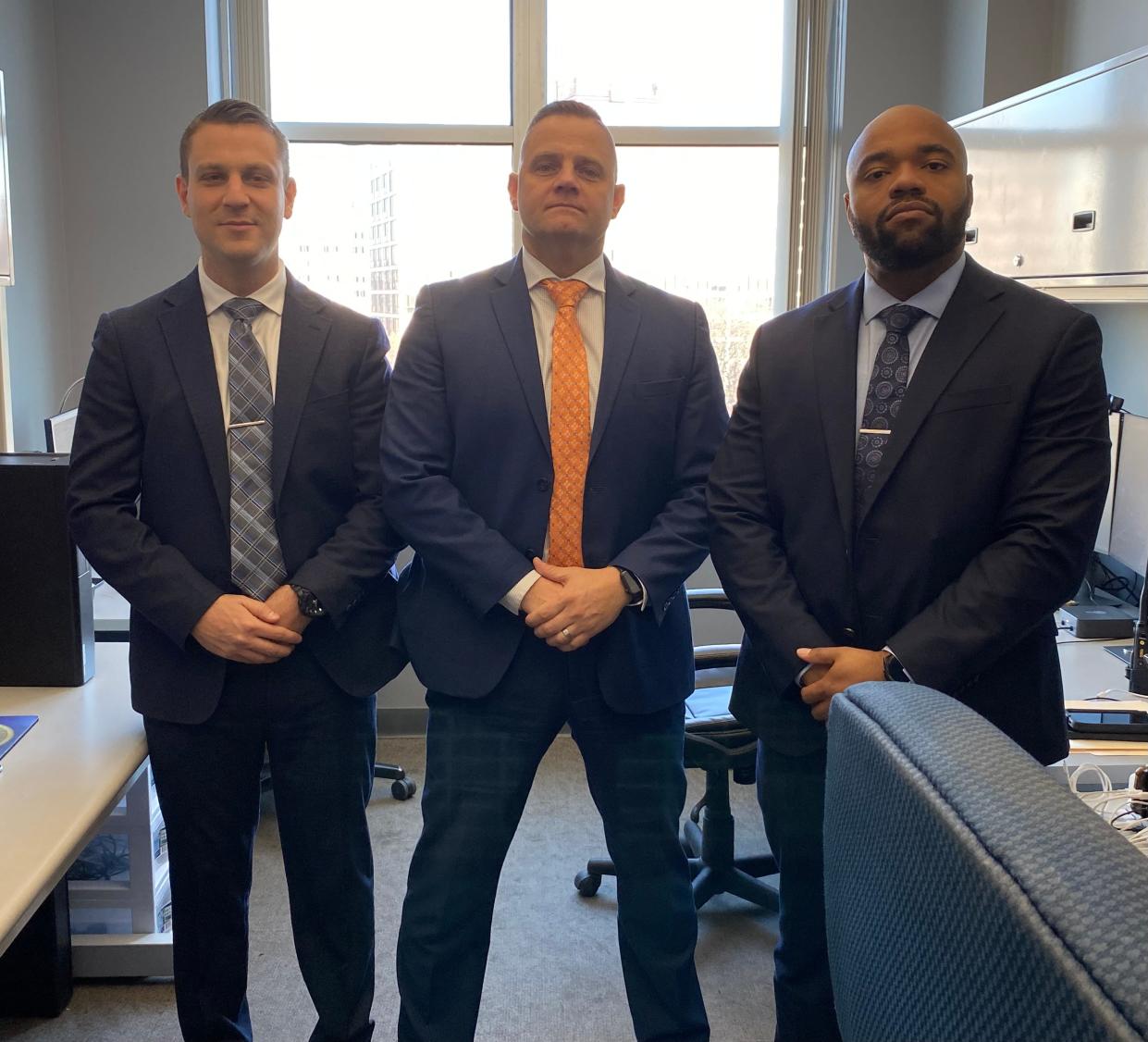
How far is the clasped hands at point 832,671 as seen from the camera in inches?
59.9

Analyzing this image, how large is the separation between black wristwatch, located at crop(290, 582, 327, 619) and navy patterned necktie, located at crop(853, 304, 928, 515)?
0.83 meters

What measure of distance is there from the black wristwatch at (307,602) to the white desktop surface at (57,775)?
12.7 inches

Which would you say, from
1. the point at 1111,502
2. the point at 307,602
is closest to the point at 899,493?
the point at 307,602

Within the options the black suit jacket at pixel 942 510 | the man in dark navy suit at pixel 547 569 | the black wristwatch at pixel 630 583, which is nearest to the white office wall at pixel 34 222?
the man in dark navy suit at pixel 547 569

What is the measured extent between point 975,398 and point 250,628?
111 centimetres

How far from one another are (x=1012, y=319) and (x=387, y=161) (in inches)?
109

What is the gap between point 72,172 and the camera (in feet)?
11.6

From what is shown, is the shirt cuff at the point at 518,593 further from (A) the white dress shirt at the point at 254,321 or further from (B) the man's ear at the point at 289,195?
(B) the man's ear at the point at 289,195

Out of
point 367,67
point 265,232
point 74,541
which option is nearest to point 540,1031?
point 74,541

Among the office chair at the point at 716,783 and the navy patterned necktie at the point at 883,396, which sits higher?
the navy patterned necktie at the point at 883,396

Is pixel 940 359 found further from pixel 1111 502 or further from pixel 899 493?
pixel 1111 502

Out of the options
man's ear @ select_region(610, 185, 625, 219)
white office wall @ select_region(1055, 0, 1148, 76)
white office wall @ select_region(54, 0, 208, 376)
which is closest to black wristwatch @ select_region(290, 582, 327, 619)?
man's ear @ select_region(610, 185, 625, 219)

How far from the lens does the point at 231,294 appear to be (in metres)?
1.82

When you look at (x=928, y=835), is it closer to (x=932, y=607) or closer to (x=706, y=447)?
(x=932, y=607)
